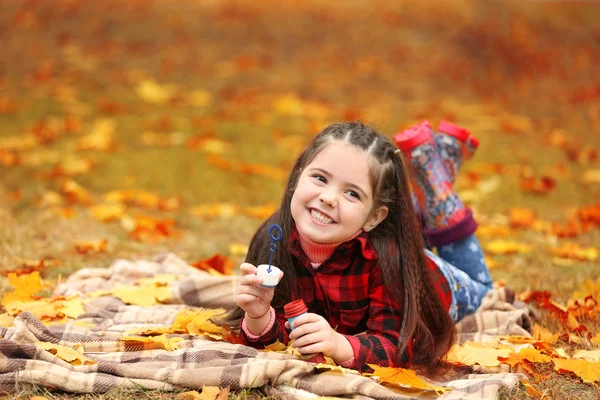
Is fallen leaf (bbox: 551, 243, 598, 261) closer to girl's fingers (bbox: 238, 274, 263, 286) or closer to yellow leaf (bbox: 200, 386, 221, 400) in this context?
girl's fingers (bbox: 238, 274, 263, 286)

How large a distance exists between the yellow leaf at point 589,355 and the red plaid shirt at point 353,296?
2.38 feet

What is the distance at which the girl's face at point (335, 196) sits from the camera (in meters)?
2.36

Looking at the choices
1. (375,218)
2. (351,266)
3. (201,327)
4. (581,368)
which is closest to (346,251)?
(351,266)

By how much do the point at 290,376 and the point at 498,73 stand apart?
931 cm

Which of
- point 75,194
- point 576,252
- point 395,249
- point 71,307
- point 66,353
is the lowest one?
point 66,353

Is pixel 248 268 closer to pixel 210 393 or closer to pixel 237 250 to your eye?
pixel 210 393

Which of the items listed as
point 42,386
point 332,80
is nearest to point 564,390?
point 42,386

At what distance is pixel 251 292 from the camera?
2252 millimetres

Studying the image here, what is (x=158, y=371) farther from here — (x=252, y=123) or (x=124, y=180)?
(x=252, y=123)

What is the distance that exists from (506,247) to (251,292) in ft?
8.22

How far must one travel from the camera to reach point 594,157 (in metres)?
6.94

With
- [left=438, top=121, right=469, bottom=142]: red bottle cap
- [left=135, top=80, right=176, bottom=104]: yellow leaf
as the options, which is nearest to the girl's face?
[left=438, top=121, right=469, bottom=142]: red bottle cap

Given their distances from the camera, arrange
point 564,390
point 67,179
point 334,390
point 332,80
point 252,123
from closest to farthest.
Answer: point 334,390, point 564,390, point 67,179, point 252,123, point 332,80

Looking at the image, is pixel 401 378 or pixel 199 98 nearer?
pixel 401 378
